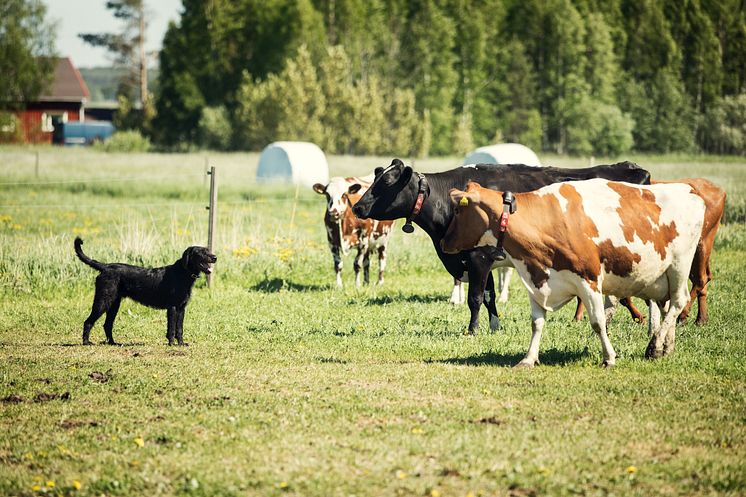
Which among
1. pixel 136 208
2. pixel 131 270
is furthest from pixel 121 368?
pixel 136 208

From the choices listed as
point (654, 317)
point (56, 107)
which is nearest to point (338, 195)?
point (654, 317)

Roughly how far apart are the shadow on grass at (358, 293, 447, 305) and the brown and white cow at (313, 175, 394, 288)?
137cm

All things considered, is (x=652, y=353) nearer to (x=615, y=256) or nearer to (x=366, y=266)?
(x=615, y=256)

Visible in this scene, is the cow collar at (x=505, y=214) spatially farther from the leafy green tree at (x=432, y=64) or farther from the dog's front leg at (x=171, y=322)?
the leafy green tree at (x=432, y=64)

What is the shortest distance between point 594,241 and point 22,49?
214 feet

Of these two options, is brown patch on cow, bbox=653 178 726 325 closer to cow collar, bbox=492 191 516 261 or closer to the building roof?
cow collar, bbox=492 191 516 261

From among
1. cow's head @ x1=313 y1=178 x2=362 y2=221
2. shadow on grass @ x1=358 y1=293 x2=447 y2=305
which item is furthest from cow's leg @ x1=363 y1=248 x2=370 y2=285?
shadow on grass @ x1=358 y1=293 x2=447 y2=305

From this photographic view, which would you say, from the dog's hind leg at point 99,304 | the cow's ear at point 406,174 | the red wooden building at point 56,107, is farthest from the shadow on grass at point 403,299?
the red wooden building at point 56,107

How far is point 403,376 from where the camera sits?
8977 millimetres

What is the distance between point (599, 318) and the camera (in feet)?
29.7

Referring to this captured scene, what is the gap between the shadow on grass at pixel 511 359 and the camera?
377 inches

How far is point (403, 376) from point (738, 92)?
226 feet

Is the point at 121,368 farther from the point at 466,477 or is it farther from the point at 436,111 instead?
the point at 436,111

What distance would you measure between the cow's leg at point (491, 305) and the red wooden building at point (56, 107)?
69.5 meters
